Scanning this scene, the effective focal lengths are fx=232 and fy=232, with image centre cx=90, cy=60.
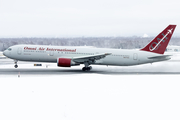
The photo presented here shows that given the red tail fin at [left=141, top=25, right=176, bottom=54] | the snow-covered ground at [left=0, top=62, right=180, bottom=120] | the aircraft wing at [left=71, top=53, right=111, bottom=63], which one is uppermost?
the red tail fin at [left=141, top=25, right=176, bottom=54]

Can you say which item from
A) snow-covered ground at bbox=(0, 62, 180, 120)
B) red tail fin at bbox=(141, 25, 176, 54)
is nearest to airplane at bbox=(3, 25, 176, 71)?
red tail fin at bbox=(141, 25, 176, 54)

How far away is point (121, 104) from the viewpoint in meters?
16.3

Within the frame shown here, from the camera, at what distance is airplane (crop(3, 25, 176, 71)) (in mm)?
31578

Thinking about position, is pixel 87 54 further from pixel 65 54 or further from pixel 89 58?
pixel 65 54

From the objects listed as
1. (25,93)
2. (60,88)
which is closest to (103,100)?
(60,88)

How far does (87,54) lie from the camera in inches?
1265

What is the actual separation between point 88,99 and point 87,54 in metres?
15.3

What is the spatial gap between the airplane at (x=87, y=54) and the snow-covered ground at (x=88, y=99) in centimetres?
753

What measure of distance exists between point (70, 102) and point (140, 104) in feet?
16.2

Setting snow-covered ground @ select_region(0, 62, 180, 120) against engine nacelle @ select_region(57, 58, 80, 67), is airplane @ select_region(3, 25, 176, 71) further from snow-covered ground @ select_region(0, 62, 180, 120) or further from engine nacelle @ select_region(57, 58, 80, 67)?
snow-covered ground @ select_region(0, 62, 180, 120)

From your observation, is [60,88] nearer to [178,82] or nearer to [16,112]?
[16,112]

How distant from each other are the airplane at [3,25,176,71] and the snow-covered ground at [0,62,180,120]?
296 inches

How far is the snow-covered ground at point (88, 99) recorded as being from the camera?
46.7 feet

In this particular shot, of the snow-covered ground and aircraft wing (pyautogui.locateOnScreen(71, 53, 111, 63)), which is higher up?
aircraft wing (pyautogui.locateOnScreen(71, 53, 111, 63))
